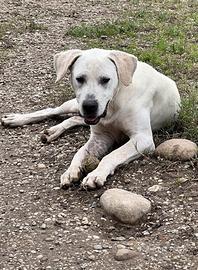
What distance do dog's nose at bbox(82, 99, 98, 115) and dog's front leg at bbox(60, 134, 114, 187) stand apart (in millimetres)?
455

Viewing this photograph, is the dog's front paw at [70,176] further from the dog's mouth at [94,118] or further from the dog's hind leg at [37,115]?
the dog's hind leg at [37,115]

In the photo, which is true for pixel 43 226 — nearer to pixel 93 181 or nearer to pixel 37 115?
pixel 93 181

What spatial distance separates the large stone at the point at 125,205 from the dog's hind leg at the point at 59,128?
1.47 m

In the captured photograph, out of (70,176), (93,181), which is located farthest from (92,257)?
(70,176)

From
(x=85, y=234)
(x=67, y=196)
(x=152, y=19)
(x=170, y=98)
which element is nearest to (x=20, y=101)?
(x=170, y=98)

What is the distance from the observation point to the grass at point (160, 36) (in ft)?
24.6

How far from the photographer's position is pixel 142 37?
359 inches

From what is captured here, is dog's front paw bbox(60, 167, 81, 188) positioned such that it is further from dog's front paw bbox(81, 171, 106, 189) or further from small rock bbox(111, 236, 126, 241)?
small rock bbox(111, 236, 126, 241)

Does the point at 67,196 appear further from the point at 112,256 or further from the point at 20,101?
the point at 20,101

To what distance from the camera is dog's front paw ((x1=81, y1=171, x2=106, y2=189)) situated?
15.9ft

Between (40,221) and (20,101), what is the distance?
8.87 feet

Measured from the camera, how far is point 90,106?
4.95 meters

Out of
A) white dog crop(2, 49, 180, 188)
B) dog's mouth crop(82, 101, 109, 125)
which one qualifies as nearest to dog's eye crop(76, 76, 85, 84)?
white dog crop(2, 49, 180, 188)

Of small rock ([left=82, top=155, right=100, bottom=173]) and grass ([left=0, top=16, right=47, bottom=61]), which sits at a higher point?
small rock ([left=82, top=155, right=100, bottom=173])
